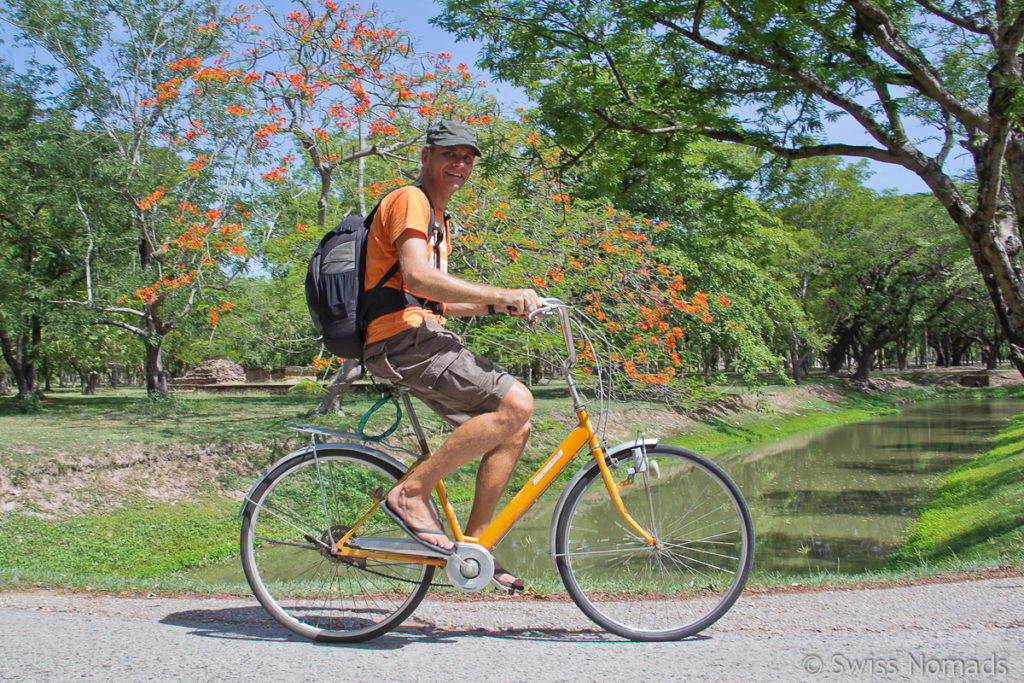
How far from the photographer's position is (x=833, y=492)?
13680 mm

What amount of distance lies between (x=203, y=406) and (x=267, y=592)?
48.5 feet

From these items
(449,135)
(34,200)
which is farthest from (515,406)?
(34,200)

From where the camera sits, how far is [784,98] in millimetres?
7410

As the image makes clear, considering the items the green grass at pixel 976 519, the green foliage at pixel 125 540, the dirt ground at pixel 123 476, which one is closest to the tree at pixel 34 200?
the dirt ground at pixel 123 476

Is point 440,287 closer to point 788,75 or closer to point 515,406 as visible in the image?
point 515,406

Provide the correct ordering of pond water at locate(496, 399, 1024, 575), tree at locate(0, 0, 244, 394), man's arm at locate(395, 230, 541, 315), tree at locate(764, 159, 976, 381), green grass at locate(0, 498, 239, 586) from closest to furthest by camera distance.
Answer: man's arm at locate(395, 230, 541, 315)
green grass at locate(0, 498, 239, 586)
pond water at locate(496, 399, 1024, 575)
tree at locate(0, 0, 244, 394)
tree at locate(764, 159, 976, 381)

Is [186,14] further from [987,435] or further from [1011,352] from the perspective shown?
[987,435]

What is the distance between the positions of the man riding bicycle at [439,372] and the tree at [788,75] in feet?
15.2

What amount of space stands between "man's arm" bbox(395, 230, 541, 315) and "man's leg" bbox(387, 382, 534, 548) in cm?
39

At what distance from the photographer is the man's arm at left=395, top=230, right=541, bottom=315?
9.93ft

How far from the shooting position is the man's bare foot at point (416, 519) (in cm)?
321

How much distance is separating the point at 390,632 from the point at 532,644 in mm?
706

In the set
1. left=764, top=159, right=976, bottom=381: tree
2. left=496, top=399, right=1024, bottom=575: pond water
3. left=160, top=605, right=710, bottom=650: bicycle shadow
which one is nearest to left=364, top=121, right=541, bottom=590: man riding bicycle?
left=160, top=605, right=710, bottom=650: bicycle shadow

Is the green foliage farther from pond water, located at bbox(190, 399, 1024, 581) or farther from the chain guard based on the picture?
the chain guard
